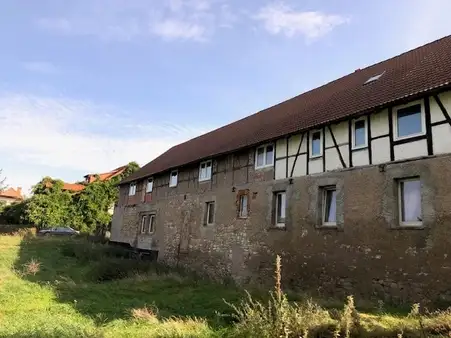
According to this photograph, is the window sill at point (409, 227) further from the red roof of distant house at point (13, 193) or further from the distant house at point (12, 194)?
the red roof of distant house at point (13, 193)

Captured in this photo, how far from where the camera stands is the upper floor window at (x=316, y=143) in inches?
503

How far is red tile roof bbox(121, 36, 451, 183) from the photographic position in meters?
10.8

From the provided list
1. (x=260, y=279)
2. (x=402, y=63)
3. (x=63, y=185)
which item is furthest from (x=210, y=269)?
(x=63, y=185)

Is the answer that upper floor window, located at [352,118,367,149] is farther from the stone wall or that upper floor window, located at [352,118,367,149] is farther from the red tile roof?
the stone wall

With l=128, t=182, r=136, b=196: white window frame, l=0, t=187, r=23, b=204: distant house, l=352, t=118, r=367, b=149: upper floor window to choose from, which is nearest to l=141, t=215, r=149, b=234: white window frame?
l=128, t=182, r=136, b=196: white window frame

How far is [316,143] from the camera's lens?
42.5 feet

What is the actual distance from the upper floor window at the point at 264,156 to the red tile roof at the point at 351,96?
0.48 metres

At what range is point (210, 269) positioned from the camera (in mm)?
17031

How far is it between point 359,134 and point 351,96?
218cm

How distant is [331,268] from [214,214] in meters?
7.04

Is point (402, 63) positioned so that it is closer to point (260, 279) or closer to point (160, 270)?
point (260, 279)

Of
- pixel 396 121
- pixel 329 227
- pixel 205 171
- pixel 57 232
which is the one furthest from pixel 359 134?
pixel 57 232

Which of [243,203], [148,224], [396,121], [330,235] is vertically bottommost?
[330,235]

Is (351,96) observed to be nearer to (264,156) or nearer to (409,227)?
(264,156)
